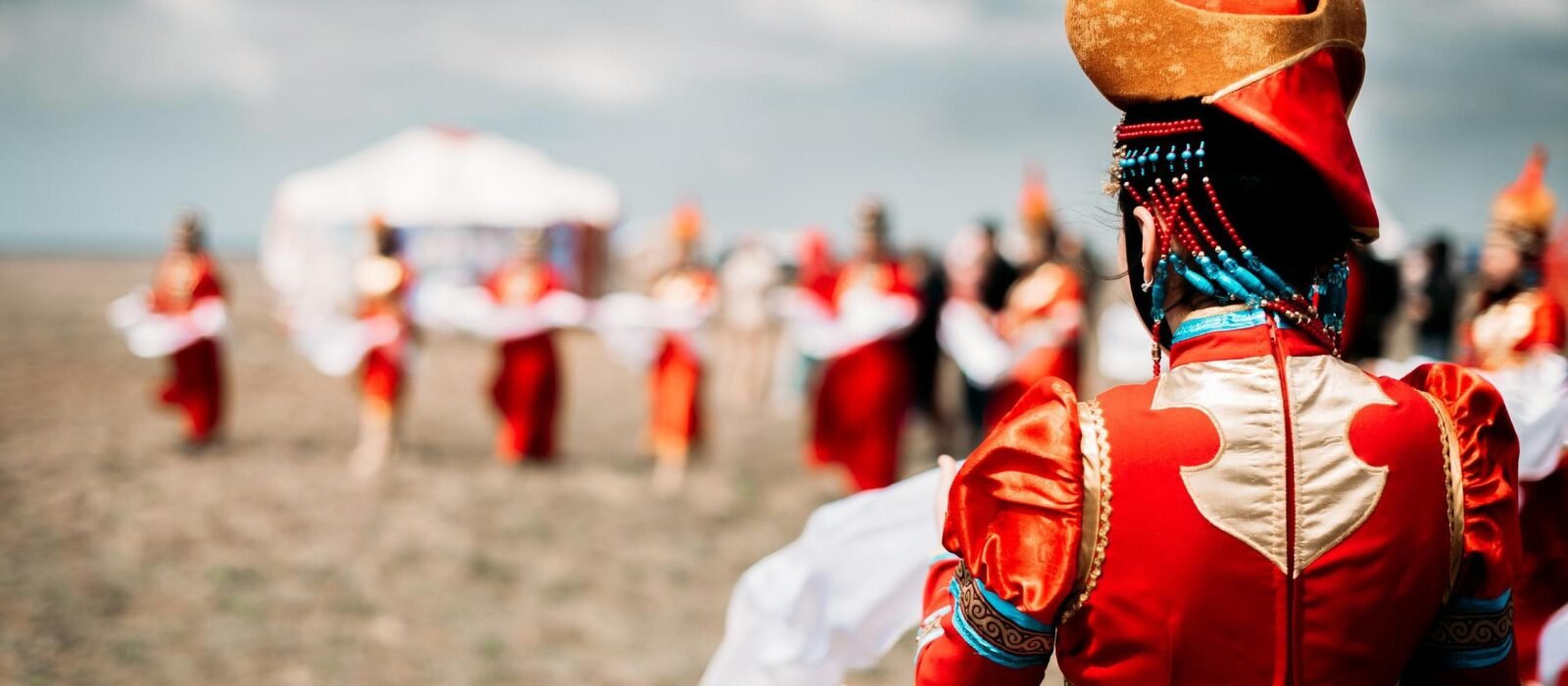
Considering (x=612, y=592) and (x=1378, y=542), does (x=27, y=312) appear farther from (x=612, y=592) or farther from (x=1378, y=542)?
(x=1378, y=542)

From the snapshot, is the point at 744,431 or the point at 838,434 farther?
the point at 744,431

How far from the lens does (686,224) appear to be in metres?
9.90

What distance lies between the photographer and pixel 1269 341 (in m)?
1.42

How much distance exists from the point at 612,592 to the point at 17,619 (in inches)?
110

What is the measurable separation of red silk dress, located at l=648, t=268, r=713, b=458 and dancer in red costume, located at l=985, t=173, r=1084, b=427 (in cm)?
242

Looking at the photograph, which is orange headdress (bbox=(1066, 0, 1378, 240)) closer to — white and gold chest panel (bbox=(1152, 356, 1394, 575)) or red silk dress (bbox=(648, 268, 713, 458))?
white and gold chest panel (bbox=(1152, 356, 1394, 575))

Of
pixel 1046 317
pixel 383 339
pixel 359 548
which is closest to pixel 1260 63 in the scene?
pixel 359 548

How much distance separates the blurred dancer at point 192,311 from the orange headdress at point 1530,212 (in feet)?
29.9

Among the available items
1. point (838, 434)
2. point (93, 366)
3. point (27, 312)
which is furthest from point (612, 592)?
point (27, 312)

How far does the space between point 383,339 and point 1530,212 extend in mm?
7506

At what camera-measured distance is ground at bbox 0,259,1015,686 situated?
513 centimetres

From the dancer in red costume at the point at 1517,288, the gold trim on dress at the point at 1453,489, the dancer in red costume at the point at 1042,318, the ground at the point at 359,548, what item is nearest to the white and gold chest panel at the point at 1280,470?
the gold trim on dress at the point at 1453,489

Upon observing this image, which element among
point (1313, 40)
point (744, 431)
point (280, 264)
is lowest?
point (744, 431)

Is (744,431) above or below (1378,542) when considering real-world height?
below
